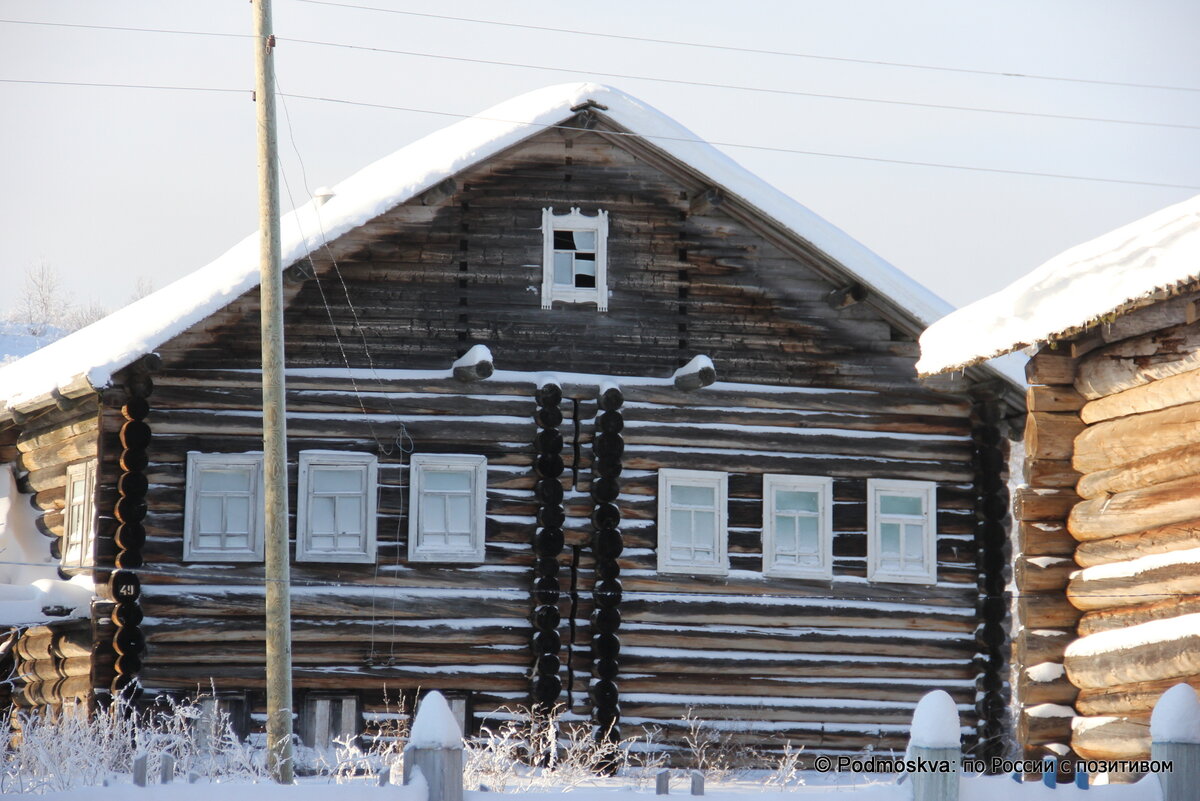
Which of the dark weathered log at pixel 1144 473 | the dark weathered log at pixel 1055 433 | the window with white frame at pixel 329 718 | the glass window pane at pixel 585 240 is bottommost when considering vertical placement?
the window with white frame at pixel 329 718

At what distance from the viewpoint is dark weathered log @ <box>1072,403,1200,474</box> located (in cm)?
959

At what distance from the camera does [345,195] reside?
1839 cm

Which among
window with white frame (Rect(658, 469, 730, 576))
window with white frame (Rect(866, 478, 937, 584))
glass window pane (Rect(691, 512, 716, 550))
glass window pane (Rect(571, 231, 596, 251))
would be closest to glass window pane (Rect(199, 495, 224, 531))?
window with white frame (Rect(658, 469, 730, 576))

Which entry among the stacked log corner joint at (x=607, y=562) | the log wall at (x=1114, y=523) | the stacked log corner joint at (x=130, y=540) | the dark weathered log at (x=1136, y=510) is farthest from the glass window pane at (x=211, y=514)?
the dark weathered log at (x=1136, y=510)

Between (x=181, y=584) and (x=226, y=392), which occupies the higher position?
(x=226, y=392)

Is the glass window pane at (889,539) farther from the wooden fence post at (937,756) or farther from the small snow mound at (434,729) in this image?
the small snow mound at (434,729)

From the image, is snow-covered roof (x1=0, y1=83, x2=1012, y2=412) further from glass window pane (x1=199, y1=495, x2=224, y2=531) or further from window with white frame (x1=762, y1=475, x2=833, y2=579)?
window with white frame (x1=762, y1=475, x2=833, y2=579)

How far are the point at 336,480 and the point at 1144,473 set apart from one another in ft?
28.8

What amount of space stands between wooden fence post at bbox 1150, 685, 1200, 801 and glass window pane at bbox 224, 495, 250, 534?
34.3 feet

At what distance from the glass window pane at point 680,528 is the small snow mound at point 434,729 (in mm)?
9694

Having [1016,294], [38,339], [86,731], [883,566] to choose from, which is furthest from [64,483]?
[38,339]

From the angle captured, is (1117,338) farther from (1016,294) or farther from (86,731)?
(86,731)

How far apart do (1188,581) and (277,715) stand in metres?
7.05

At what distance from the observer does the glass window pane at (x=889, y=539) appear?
1702 centimetres
